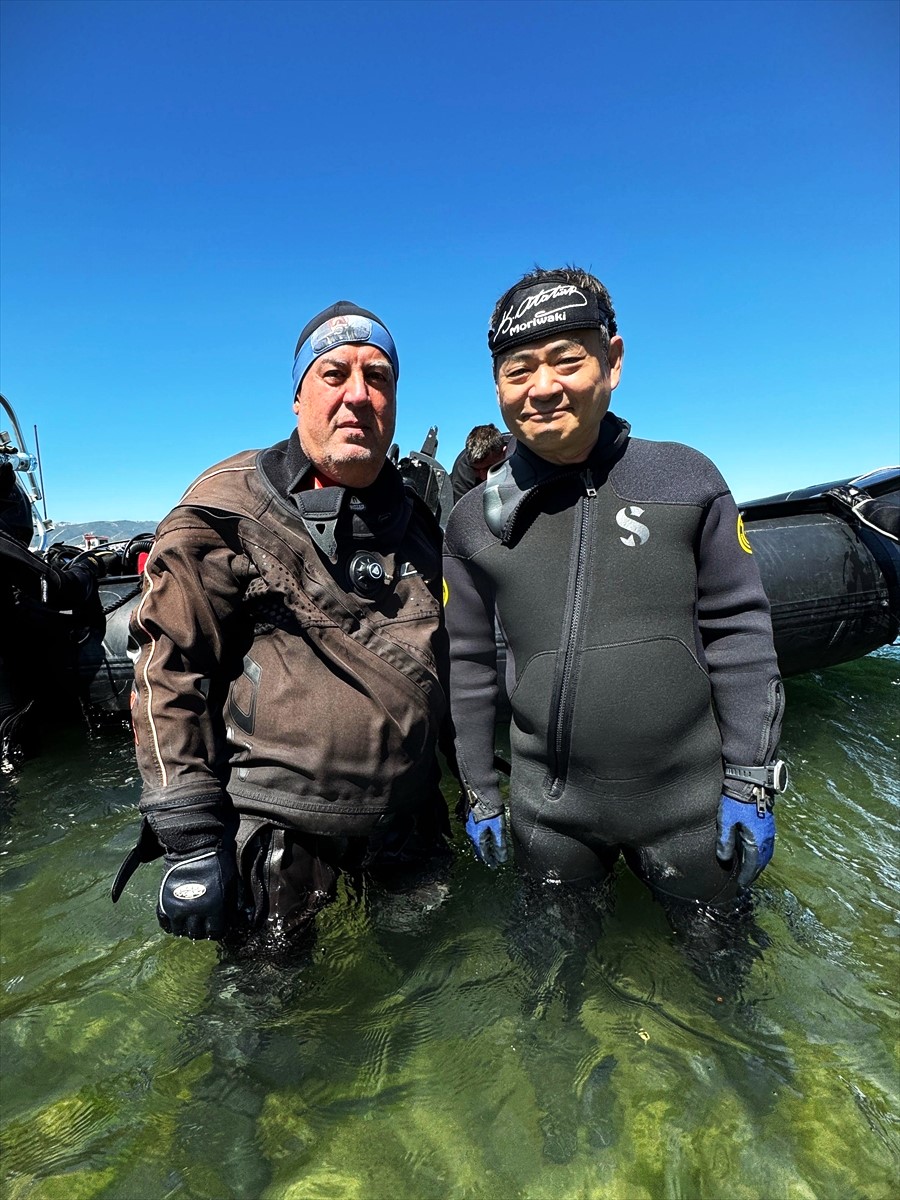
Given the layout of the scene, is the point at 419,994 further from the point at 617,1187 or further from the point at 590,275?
the point at 590,275

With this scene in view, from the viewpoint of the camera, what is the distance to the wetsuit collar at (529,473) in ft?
6.32

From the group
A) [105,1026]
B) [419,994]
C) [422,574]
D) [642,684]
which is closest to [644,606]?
[642,684]

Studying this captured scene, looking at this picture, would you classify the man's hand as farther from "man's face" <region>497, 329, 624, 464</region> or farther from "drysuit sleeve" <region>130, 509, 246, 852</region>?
"man's face" <region>497, 329, 624, 464</region>

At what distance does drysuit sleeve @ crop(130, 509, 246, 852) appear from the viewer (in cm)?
181

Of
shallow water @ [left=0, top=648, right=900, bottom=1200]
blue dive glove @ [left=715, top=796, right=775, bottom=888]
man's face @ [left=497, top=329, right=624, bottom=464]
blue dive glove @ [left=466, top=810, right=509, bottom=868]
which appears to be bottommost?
shallow water @ [left=0, top=648, right=900, bottom=1200]

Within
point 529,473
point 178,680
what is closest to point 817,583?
point 529,473

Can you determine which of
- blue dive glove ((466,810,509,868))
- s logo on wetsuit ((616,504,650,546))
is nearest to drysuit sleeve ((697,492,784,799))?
s logo on wetsuit ((616,504,650,546))

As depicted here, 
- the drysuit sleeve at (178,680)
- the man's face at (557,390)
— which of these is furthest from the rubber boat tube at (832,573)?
the drysuit sleeve at (178,680)

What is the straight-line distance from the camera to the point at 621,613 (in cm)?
188

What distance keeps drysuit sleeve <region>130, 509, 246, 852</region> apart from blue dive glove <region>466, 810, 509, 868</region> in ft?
2.74

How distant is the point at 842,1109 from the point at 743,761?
3.24 ft

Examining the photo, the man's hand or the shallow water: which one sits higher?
the man's hand

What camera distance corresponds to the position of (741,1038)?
6.70 feet
